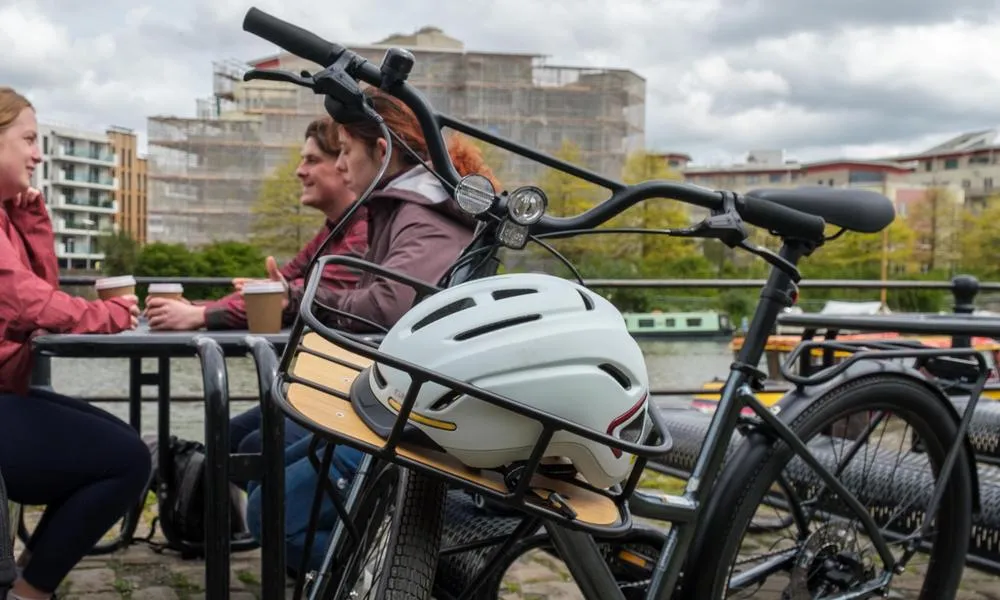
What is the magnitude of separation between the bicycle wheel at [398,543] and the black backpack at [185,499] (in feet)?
6.11

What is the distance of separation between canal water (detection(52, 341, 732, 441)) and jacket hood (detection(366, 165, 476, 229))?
60.4ft

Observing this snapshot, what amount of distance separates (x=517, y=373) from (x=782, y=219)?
2.77 feet

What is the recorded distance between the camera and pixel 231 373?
108 feet

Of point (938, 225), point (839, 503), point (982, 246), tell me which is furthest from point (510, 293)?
point (938, 225)

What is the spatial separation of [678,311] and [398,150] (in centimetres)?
6092

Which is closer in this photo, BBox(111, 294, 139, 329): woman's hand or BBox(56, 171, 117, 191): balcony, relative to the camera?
BBox(111, 294, 139, 329): woman's hand

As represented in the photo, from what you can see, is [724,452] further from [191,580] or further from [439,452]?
[191,580]

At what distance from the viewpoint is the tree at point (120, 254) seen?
81.2 metres

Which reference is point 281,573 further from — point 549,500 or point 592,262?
point 592,262

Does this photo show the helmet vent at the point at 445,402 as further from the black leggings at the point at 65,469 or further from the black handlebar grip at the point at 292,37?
the black leggings at the point at 65,469

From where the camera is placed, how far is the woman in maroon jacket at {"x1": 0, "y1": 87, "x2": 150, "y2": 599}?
2.24 metres

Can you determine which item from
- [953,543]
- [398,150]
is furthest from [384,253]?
[953,543]

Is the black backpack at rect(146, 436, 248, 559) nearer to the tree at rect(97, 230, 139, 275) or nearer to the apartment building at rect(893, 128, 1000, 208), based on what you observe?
the tree at rect(97, 230, 139, 275)

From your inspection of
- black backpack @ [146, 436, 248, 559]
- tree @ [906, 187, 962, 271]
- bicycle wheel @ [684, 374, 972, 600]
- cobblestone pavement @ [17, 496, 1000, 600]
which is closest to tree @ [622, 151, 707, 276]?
tree @ [906, 187, 962, 271]
